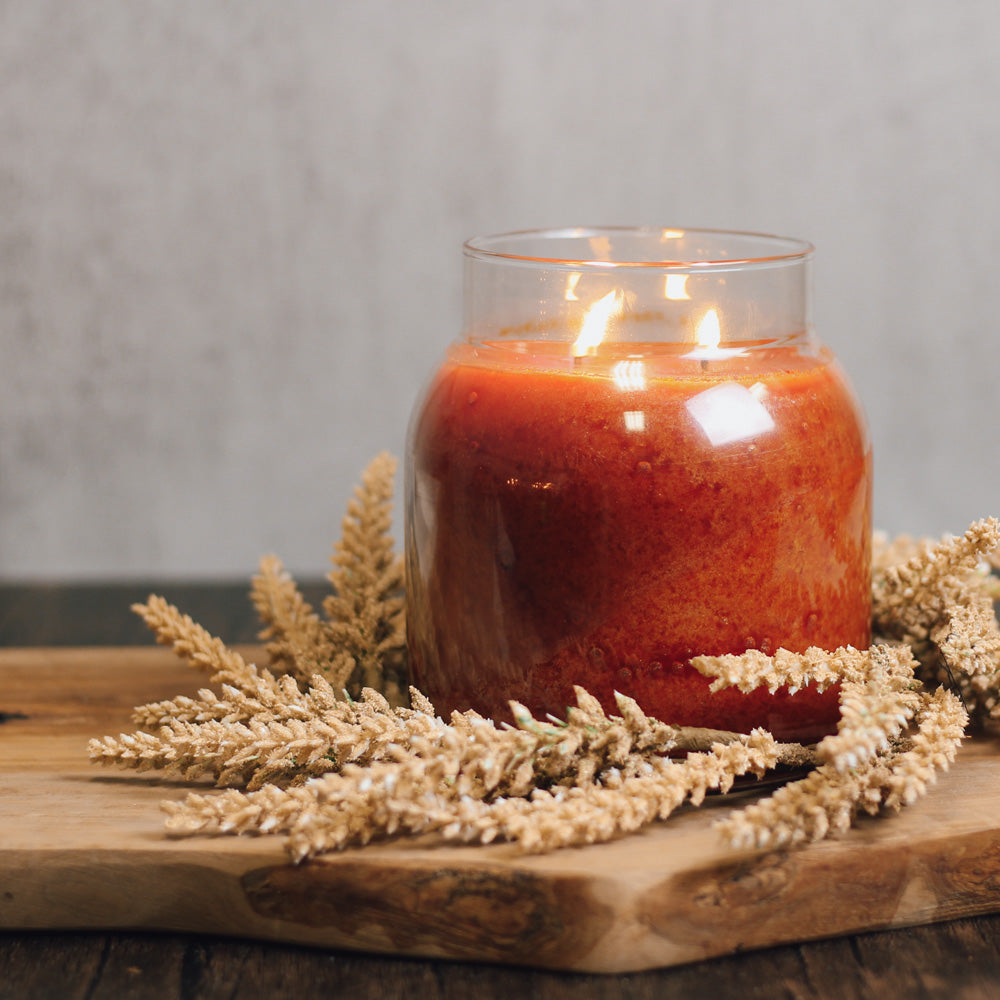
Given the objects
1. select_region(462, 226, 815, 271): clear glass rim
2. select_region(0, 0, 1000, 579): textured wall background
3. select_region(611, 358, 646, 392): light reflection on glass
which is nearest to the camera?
select_region(611, 358, 646, 392): light reflection on glass

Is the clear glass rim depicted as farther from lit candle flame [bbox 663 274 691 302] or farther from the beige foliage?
the beige foliage

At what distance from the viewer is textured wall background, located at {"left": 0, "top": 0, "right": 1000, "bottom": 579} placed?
168cm

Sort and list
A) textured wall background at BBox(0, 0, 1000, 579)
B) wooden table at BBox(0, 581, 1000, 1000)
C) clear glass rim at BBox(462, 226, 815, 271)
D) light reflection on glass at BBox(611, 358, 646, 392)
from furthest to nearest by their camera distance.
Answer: textured wall background at BBox(0, 0, 1000, 579), clear glass rim at BBox(462, 226, 815, 271), light reflection on glass at BBox(611, 358, 646, 392), wooden table at BBox(0, 581, 1000, 1000)

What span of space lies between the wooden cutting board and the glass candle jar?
10cm

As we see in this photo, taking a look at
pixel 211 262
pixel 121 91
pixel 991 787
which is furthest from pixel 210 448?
pixel 991 787

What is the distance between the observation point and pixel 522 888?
566 mm

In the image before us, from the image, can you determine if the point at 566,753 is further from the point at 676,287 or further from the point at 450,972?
the point at 676,287

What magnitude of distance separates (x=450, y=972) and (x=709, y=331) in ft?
1.22

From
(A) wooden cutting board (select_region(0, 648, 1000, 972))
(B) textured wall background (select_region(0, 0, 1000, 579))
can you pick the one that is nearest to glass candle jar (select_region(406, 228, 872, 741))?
(A) wooden cutting board (select_region(0, 648, 1000, 972))

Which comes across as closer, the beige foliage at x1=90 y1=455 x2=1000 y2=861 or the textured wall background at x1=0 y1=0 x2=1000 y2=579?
the beige foliage at x1=90 y1=455 x2=1000 y2=861

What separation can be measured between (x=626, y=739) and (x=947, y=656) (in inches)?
9.0

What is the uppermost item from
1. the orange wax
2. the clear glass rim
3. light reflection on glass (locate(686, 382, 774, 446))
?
the clear glass rim

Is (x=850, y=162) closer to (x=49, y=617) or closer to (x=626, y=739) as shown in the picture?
(x=49, y=617)

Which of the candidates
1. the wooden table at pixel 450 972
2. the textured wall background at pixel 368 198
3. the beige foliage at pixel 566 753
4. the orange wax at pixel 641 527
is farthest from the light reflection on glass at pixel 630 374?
the textured wall background at pixel 368 198
